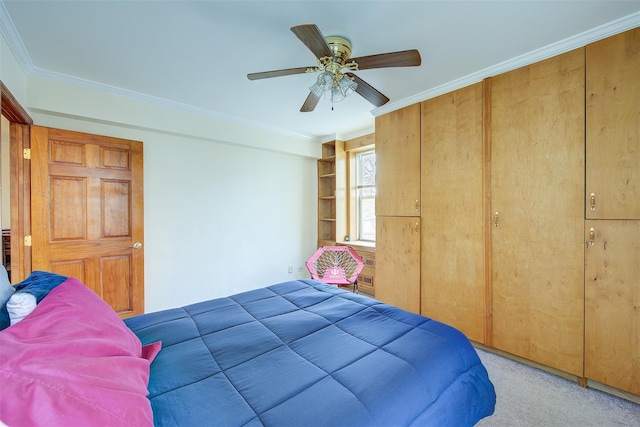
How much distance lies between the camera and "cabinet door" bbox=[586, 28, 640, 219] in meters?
1.74

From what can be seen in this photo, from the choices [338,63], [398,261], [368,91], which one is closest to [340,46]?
[338,63]

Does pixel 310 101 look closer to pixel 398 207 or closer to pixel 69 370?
pixel 398 207

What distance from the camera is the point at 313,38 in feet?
4.92

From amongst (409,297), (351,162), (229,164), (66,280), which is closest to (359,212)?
(351,162)

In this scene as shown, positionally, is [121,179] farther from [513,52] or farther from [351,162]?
[513,52]

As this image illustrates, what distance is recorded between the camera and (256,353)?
49.3 inches

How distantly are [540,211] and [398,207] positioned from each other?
4.21 ft

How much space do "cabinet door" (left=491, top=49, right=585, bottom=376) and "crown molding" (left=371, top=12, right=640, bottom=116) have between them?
57 millimetres

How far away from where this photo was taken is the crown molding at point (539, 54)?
1.76 m

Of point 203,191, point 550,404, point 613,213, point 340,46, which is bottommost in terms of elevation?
point 550,404

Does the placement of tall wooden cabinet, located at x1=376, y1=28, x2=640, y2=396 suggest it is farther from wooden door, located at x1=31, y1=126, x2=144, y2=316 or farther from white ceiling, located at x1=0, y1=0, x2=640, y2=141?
wooden door, located at x1=31, y1=126, x2=144, y2=316

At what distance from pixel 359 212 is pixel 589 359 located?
3.07 meters

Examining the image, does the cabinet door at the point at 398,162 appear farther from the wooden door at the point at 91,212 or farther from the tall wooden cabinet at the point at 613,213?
the wooden door at the point at 91,212

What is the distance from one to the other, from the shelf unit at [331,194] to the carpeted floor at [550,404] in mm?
2774
